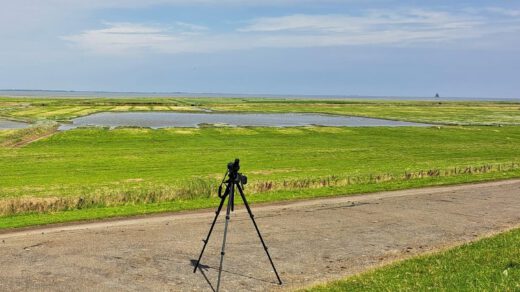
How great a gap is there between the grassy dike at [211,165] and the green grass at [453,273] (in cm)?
1172

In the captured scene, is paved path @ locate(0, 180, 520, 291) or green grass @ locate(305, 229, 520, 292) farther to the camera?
paved path @ locate(0, 180, 520, 291)

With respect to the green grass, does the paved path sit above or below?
below

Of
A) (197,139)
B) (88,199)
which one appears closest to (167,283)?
(88,199)

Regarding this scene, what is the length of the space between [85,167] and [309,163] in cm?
1959

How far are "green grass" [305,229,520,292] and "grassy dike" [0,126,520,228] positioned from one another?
11716mm

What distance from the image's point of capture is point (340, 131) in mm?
83125

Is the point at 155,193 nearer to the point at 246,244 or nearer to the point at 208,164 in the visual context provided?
the point at 246,244

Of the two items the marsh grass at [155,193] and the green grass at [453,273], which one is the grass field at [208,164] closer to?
Result: the marsh grass at [155,193]

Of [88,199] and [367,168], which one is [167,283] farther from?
[367,168]

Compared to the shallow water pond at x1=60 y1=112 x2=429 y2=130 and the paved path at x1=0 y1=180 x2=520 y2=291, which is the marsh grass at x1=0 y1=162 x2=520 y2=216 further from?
the shallow water pond at x1=60 y1=112 x2=429 y2=130

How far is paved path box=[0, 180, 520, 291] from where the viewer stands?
520 inches

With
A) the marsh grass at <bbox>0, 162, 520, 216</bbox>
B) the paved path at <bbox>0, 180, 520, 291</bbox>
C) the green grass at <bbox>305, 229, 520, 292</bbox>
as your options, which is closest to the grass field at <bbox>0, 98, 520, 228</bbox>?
the marsh grass at <bbox>0, 162, 520, 216</bbox>

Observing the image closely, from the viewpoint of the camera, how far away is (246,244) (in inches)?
662

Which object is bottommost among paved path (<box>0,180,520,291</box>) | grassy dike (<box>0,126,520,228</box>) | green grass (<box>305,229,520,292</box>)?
grassy dike (<box>0,126,520,228</box>)
